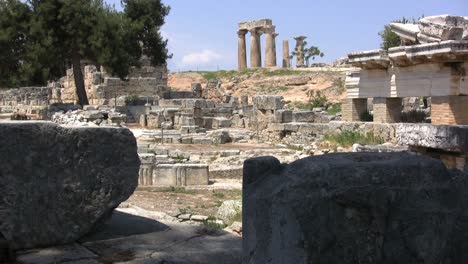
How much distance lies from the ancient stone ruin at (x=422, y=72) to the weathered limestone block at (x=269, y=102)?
4983 millimetres

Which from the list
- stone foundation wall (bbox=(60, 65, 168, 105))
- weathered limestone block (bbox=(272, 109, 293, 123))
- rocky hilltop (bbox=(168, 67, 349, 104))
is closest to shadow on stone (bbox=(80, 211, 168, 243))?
weathered limestone block (bbox=(272, 109, 293, 123))

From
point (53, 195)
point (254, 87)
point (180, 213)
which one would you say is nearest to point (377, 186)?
point (53, 195)

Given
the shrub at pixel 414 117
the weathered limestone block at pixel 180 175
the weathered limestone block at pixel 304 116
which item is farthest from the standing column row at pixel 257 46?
the weathered limestone block at pixel 180 175

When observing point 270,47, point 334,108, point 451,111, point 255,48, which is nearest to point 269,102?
point 451,111

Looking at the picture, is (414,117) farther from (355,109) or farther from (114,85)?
(114,85)

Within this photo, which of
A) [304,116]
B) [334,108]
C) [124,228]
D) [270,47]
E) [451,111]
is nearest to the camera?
[124,228]

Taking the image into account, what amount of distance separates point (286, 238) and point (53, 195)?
190 cm

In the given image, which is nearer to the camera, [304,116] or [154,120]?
[304,116]

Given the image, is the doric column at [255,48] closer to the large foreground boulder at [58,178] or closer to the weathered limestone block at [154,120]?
the weathered limestone block at [154,120]

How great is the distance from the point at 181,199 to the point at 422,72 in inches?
267

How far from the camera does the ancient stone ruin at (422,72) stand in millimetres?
12144

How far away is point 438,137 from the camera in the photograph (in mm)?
5668

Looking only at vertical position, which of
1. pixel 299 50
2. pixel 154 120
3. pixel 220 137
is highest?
pixel 299 50

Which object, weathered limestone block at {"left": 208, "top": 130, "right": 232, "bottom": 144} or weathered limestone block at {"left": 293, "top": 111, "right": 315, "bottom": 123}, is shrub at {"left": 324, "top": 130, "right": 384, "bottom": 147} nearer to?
weathered limestone block at {"left": 293, "top": 111, "right": 315, "bottom": 123}
